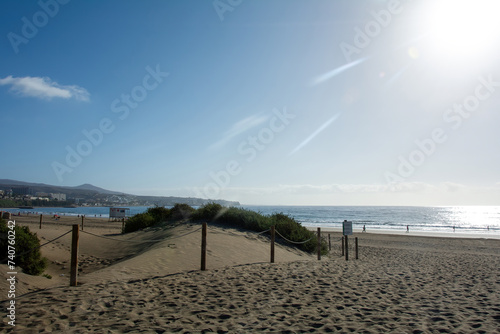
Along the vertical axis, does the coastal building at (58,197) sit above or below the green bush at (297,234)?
below

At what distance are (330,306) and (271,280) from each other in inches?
87.8

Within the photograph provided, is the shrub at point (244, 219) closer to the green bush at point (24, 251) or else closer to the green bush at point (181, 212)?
the green bush at point (181, 212)

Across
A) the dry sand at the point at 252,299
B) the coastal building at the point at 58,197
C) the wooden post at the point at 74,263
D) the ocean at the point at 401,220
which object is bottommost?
the ocean at the point at 401,220

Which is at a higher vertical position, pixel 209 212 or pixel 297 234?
pixel 209 212

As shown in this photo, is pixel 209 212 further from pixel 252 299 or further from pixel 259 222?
pixel 252 299

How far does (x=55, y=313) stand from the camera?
16.3 feet

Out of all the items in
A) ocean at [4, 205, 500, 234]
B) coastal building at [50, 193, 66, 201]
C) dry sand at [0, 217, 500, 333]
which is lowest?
ocean at [4, 205, 500, 234]

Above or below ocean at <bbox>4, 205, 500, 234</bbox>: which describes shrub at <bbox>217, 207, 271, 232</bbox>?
above

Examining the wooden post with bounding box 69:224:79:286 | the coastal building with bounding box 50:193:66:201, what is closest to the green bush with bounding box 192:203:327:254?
the wooden post with bounding box 69:224:79:286

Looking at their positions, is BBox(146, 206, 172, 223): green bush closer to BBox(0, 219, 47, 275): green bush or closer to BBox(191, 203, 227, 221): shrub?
BBox(191, 203, 227, 221): shrub

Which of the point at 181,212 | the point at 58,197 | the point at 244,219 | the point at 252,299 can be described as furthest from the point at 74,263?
the point at 58,197

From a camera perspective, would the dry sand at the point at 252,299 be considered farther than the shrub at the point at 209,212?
No

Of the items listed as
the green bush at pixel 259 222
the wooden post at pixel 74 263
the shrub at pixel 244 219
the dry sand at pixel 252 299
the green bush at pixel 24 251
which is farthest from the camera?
the shrub at pixel 244 219

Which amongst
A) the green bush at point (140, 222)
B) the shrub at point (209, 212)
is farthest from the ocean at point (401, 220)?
the green bush at point (140, 222)
